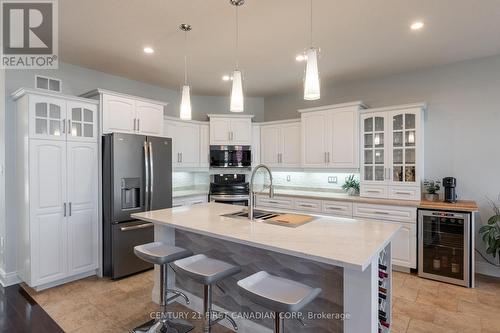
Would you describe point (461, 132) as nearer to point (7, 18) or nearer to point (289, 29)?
point (289, 29)

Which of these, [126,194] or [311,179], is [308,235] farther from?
[311,179]

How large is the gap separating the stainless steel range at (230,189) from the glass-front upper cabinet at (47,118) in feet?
8.26

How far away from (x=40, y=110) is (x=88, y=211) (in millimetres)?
1284

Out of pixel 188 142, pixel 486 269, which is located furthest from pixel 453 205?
pixel 188 142

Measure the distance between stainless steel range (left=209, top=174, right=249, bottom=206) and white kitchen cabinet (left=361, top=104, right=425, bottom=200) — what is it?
2059 mm

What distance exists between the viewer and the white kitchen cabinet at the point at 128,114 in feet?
11.6

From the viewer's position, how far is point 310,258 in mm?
1489

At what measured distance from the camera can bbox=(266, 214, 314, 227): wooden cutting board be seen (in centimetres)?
223

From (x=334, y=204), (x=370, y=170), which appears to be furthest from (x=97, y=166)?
(x=370, y=170)

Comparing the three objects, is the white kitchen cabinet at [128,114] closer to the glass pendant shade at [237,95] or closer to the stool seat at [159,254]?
the stool seat at [159,254]

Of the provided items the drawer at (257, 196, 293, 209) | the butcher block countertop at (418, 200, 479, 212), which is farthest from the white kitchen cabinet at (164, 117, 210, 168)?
the butcher block countertop at (418, 200, 479, 212)

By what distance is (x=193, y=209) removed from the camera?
2.88 metres

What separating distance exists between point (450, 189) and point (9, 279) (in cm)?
553

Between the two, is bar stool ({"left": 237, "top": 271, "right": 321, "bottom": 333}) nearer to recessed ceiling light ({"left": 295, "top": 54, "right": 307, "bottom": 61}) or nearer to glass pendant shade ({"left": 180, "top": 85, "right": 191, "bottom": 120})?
glass pendant shade ({"left": 180, "top": 85, "right": 191, "bottom": 120})
